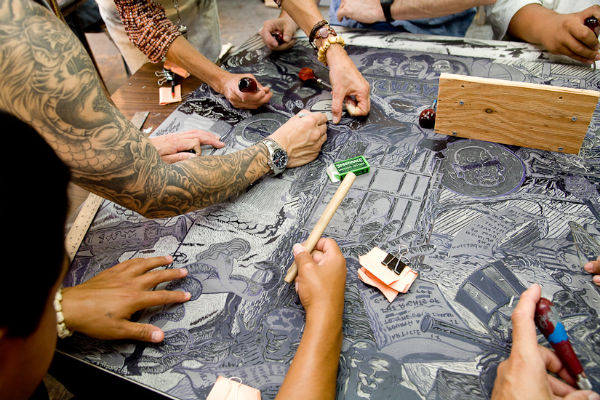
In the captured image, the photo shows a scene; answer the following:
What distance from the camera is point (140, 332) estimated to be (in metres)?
1.15

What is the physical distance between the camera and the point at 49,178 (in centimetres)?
75

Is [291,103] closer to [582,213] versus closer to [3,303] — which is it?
[582,213]

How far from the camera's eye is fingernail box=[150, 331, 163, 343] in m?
1.15

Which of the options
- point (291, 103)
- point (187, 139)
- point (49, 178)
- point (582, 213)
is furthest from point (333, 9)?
point (49, 178)

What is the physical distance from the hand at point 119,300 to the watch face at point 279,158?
558 mm

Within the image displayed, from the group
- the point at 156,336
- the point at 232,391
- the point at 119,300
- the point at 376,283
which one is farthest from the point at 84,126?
the point at 376,283

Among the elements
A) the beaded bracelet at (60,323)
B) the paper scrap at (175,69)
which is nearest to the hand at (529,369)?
the beaded bracelet at (60,323)

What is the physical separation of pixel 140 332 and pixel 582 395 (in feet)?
3.60

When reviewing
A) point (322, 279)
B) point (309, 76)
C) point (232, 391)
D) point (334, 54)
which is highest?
point (334, 54)

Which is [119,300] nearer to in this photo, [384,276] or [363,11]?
[384,276]

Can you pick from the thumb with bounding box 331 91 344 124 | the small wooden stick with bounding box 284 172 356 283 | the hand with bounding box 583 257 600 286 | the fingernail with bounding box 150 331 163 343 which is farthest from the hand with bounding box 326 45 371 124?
the fingernail with bounding box 150 331 163 343

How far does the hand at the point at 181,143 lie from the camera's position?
170 cm

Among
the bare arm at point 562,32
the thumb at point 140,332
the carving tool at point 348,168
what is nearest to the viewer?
the thumb at point 140,332

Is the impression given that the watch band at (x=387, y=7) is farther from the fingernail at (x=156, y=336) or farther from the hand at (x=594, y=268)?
the fingernail at (x=156, y=336)
